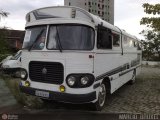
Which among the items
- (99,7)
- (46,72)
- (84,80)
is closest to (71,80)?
(84,80)

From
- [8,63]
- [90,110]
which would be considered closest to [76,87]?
[90,110]

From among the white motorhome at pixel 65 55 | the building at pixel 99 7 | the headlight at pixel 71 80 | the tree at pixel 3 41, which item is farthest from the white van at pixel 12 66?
the building at pixel 99 7

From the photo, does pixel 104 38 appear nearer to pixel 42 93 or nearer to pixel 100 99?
pixel 100 99

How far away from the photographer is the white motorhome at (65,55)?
725 cm

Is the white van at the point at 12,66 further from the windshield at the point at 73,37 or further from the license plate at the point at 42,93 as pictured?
the windshield at the point at 73,37

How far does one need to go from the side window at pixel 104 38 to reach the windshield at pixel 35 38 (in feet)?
5.24

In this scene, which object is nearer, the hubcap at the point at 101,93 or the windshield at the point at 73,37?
the windshield at the point at 73,37

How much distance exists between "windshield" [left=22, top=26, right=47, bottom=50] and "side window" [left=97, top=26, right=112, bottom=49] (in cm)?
160

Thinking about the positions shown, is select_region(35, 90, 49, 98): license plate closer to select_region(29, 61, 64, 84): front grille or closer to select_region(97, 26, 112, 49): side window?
select_region(29, 61, 64, 84): front grille

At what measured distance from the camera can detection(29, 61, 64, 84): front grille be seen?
292 inches

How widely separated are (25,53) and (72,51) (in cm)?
169

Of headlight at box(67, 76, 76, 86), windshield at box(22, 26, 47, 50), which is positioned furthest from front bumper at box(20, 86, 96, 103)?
windshield at box(22, 26, 47, 50)

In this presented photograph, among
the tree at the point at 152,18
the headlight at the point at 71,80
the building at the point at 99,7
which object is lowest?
the headlight at the point at 71,80

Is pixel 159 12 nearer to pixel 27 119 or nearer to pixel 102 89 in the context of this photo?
pixel 102 89
